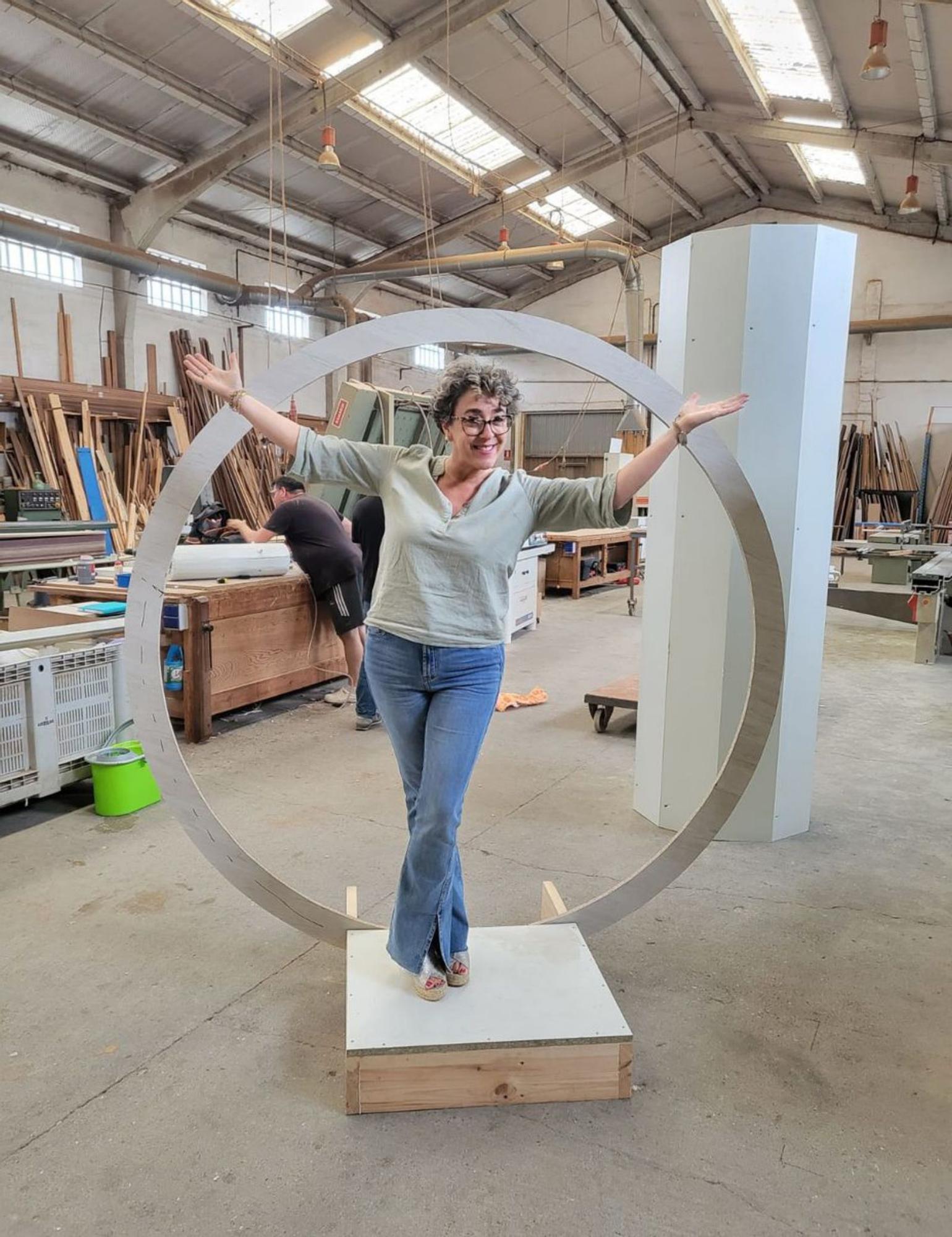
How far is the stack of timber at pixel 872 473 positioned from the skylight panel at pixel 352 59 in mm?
10696

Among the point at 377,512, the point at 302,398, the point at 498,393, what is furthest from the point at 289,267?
the point at 498,393

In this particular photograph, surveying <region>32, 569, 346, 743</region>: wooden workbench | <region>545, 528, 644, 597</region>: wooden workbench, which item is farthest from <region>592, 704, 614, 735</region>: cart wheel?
<region>545, 528, 644, 597</region>: wooden workbench

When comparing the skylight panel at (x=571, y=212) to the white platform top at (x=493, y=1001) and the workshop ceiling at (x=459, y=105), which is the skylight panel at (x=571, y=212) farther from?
the white platform top at (x=493, y=1001)

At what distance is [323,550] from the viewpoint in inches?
198

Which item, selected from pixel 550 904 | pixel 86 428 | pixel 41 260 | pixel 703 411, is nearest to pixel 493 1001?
pixel 550 904

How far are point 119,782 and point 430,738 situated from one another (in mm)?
2141

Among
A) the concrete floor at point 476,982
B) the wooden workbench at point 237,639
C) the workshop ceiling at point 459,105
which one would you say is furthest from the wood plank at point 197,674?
the workshop ceiling at point 459,105

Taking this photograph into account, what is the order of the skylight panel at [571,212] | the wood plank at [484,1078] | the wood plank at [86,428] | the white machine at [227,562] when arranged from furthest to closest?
the skylight panel at [571,212] → the wood plank at [86,428] → the white machine at [227,562] → the wood plank at [484,1078]

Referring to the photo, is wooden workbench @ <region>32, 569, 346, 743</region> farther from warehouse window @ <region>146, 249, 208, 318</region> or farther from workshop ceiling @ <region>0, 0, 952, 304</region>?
warehouse window @ <region>146, 249, 208, 318</region>

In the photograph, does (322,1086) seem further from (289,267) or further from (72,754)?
(289,267)

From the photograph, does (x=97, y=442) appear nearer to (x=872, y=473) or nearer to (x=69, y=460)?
(x=69, y=460)

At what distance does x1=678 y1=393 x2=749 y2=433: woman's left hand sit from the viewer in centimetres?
197

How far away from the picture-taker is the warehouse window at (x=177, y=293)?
37.4 ft

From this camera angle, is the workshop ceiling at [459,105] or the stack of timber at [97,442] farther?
the stack of timber at [97,442]
